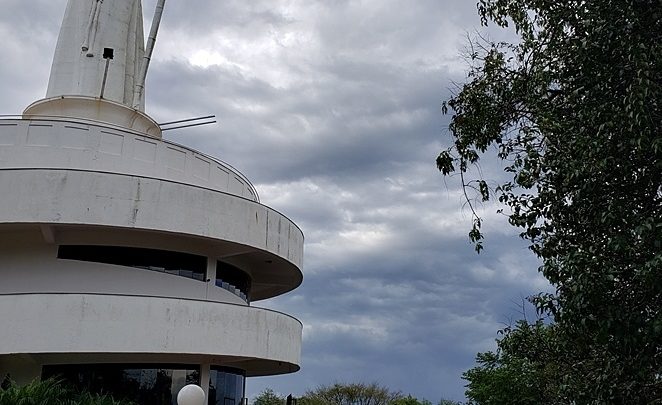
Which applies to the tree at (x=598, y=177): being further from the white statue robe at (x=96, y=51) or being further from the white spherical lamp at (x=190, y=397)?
the white statue robe at (x=96, y=51)

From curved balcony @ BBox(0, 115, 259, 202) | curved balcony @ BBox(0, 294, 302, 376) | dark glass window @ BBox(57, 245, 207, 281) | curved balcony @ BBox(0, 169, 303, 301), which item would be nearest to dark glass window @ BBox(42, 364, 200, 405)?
curved balcony @ BBox(0, 294, 302, 376)

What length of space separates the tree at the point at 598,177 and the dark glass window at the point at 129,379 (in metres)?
9.75

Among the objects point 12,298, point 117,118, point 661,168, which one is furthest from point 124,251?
point 661,168

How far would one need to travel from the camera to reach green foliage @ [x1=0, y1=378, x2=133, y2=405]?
1181cm

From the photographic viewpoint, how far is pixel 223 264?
Result: 63.6ft

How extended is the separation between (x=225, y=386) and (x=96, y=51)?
11371mm

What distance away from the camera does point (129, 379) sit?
16750 millimetres

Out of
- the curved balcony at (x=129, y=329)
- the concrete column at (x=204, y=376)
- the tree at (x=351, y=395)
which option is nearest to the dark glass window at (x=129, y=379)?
the curved balcony at (x=129, y=329)

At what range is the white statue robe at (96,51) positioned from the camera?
21.4 m

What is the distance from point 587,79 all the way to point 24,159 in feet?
44.9

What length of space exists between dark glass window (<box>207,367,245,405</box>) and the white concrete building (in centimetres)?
5

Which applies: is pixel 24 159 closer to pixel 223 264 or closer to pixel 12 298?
pixel 12 298

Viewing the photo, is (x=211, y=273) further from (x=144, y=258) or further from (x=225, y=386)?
(x=225, y=386)

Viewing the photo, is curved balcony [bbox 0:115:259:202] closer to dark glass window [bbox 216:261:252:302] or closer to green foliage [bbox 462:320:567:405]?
dark glass window [bbox 216:261:252:302]
